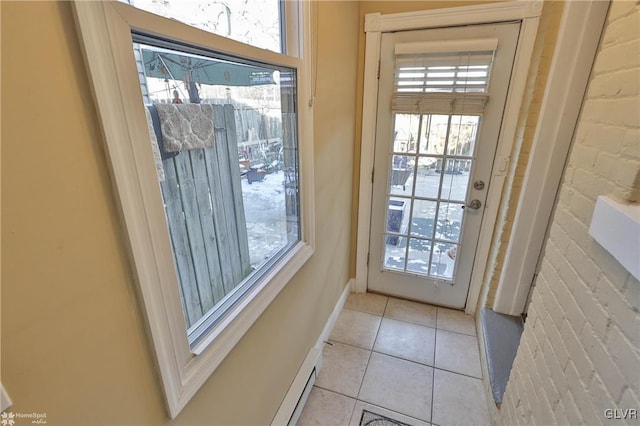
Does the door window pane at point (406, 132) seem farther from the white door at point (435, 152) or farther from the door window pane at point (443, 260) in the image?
the door window pane at point (443, 260)

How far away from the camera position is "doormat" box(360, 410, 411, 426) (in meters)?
1.55

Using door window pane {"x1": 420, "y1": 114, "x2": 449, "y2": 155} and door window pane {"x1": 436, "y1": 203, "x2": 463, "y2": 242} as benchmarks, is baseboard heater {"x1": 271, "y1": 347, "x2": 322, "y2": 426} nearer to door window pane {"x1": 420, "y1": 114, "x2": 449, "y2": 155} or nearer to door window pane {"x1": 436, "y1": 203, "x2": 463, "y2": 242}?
door window pane {"x1": 436, "y1": 203, "x2": 463, "y2": 242}

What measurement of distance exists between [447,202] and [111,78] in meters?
2.05

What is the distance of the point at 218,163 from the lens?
3.13 feet

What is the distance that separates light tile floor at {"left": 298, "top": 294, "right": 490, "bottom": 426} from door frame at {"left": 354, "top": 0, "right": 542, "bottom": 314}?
0.39 metres

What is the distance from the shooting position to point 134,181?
0.59 m

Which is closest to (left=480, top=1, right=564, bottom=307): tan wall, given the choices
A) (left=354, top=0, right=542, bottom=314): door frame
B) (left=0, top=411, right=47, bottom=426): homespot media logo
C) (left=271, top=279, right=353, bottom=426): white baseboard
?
(left=354, top=0, right=542, bottom=314): door frame

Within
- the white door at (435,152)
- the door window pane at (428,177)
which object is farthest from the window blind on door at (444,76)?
the door window pane at (428,177)

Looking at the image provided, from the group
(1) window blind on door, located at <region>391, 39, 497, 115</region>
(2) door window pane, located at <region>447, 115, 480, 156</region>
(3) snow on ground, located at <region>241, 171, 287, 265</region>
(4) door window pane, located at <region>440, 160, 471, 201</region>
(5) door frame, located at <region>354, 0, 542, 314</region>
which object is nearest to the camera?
(3) snow on ground, located at <region>241, 171, 287, 265</region>

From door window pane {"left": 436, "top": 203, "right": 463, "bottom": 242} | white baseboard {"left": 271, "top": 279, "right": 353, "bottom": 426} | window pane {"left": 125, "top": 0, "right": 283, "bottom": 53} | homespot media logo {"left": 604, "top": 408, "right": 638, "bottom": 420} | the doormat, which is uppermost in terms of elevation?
window pane {"left": 125, "top": 0, "right": 283, "bottom": 53}

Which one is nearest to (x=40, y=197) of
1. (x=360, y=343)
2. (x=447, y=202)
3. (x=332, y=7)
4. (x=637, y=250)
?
(x=637, y=250)

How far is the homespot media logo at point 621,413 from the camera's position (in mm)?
598

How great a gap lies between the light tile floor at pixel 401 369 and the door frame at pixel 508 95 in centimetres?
39

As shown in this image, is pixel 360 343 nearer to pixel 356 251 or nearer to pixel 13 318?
pixel 356 251
